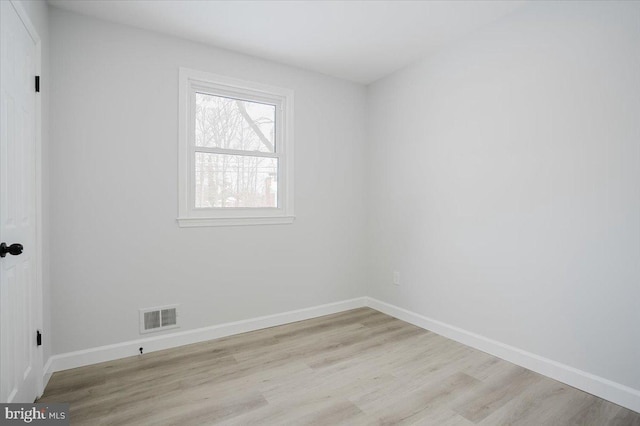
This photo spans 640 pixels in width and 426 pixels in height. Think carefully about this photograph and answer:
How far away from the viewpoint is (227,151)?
10.2ft

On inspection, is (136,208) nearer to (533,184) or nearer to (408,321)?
(408,321)

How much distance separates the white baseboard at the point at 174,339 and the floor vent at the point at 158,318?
0.08 meters

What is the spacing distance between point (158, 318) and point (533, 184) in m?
Result: 3.16

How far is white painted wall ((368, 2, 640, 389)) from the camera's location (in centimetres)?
201

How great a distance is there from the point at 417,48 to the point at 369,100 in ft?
3.17

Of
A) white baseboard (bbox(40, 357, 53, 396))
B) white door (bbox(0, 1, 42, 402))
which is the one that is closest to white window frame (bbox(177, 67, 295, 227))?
white door (bbox(0, 1, 42, 402))

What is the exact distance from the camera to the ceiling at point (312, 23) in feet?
→ 7.90

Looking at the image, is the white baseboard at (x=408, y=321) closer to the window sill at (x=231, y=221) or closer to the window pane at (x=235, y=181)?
the window sill at (x=231, y=221)

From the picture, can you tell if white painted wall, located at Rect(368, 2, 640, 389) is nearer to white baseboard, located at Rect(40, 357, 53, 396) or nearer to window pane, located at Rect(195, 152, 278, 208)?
window pane, located at Rect(195, 152, 278, 208)

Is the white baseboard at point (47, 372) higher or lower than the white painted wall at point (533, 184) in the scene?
lower

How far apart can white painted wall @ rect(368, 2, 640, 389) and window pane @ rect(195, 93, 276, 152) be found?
1427 mm

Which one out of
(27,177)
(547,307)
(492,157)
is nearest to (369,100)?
(492,157)

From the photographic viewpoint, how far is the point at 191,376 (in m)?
2.33

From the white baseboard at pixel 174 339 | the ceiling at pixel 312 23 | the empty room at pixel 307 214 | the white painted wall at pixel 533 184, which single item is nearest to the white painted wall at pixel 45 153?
the empty room at pixel 307 214
